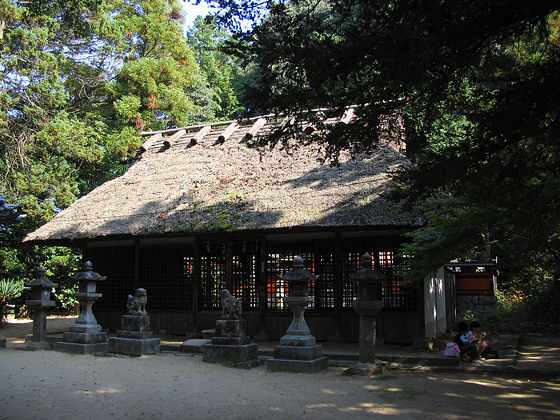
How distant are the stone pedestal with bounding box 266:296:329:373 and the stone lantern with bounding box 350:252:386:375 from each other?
0.70 m

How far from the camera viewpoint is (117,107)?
2133cm

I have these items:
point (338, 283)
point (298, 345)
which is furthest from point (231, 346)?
point (338, 283)

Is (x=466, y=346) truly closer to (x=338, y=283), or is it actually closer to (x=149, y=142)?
(x=338, y=283)

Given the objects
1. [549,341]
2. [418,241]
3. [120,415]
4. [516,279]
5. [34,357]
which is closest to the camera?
[120,415]

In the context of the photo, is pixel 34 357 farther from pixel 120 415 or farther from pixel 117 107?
pixel 117 107

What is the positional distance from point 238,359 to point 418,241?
3816 millimetres

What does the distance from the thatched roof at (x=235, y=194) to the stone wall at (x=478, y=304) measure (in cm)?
738

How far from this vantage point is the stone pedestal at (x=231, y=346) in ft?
28.8

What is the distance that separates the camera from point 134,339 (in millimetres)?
10023

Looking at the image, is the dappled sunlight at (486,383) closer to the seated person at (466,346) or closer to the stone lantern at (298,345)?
the seated person at (466,346)

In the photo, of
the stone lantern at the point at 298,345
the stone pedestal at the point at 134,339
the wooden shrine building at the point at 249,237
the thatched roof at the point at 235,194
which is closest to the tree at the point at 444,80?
the stone lantern at the point at 298,345

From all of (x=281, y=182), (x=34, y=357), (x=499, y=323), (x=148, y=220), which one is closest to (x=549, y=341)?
(x=499, y=323)

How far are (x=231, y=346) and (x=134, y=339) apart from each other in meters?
2.45

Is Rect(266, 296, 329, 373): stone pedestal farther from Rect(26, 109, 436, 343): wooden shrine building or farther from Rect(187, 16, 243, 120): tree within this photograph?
Rect(187, 16, 243, 120): tree
